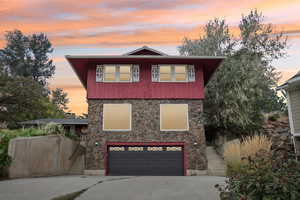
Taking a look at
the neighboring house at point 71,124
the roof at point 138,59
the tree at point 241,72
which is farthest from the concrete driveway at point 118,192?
the neighboring house at point 71,124

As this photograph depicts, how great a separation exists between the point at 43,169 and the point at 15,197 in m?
6.21

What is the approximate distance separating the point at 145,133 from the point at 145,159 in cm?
159

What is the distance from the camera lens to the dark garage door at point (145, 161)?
48.2 ft

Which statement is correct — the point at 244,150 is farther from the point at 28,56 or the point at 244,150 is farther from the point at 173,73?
the point at 28,56

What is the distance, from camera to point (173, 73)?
A: 15781 millimetres

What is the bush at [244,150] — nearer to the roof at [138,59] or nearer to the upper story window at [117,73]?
the roof at [138,59]

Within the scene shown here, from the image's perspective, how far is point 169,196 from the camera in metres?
7.40

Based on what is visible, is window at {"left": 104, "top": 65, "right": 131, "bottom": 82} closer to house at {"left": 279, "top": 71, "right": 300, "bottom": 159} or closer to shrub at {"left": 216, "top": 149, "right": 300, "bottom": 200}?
house at {"left": 279, "top": 71, "right": 300, "bottom": 159}

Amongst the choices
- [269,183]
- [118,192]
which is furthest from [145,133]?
[269,183]

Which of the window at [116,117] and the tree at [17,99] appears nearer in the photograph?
the window at [116,117]

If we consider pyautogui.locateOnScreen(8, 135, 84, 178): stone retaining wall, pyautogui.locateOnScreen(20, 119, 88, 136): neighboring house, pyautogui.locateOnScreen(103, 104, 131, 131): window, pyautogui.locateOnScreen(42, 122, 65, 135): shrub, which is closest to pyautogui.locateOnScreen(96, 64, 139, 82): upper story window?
pyautogui.locateOnScreen(103, 104, 131, 131): window

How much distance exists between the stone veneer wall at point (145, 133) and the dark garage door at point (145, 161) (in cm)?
54

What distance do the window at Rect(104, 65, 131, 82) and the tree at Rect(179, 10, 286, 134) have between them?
25.4 feet

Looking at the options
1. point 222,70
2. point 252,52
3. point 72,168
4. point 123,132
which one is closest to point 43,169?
point 72,168
